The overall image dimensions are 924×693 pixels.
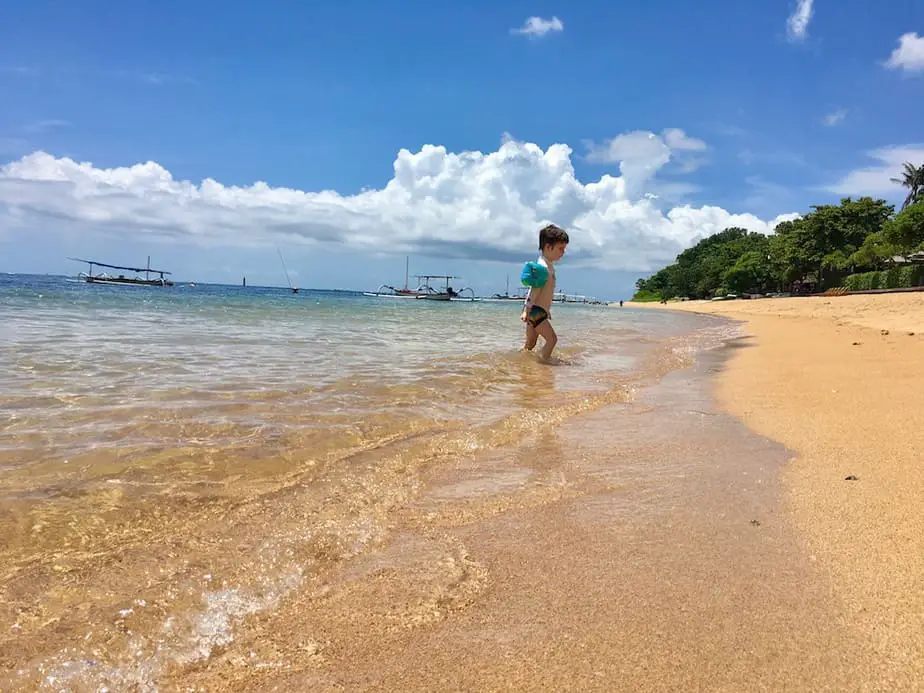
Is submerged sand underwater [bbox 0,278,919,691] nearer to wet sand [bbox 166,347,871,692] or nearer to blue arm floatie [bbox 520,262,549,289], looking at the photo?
wet sand [bbox 166,347,871,692]

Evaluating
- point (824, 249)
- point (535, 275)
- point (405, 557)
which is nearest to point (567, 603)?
point (405, 557)

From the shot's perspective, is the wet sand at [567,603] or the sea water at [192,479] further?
the sea water at [192,479]

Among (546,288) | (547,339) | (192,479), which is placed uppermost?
(546,288)

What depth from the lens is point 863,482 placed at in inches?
106

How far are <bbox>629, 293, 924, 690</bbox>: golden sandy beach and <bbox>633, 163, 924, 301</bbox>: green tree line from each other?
4373cm

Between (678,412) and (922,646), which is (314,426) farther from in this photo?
(922,646)

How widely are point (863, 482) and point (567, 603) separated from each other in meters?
1.94

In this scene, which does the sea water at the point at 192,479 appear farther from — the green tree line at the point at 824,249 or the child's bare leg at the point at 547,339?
the green tree line at the point at 824,249

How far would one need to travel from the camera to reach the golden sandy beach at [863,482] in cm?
153

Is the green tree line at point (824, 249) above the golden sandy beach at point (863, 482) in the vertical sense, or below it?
above

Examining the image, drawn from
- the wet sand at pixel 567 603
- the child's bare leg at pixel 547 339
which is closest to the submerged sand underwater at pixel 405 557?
the wet sand at pixel 567 603

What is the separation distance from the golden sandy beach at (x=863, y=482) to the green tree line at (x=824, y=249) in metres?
43.7

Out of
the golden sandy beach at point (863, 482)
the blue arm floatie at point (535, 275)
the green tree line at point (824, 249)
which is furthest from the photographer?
the green tree line at point (824, 249)

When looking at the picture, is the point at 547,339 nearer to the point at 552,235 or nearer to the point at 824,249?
the point at 552,235
